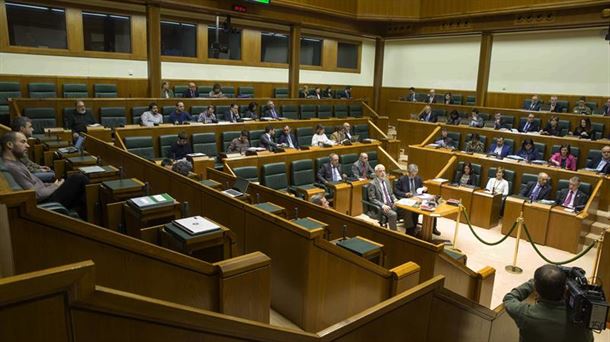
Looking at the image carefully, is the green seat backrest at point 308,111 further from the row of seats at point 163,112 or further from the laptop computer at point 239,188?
the laptop computer at point 239,188

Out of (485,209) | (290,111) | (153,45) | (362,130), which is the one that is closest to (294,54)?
(290,111)

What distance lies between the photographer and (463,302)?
90.0 inches

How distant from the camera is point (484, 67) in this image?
32.2 ft

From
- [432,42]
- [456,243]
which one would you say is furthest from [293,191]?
[432,42]

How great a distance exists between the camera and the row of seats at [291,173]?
5.68 meters

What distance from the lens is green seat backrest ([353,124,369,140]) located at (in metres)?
8.63

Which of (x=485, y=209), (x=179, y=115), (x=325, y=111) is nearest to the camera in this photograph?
(x=485, y=209)

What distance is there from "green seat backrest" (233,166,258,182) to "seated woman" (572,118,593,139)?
5.16 m

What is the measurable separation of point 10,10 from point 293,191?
6.40m

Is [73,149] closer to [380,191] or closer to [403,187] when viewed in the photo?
[380,191]

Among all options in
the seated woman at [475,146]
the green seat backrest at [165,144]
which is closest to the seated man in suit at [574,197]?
the seated woman at [475,146]

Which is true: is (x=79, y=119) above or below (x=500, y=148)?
above

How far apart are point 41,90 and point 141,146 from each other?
11.1 ft

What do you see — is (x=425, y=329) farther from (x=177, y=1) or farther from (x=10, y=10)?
(x=10, y=10)
